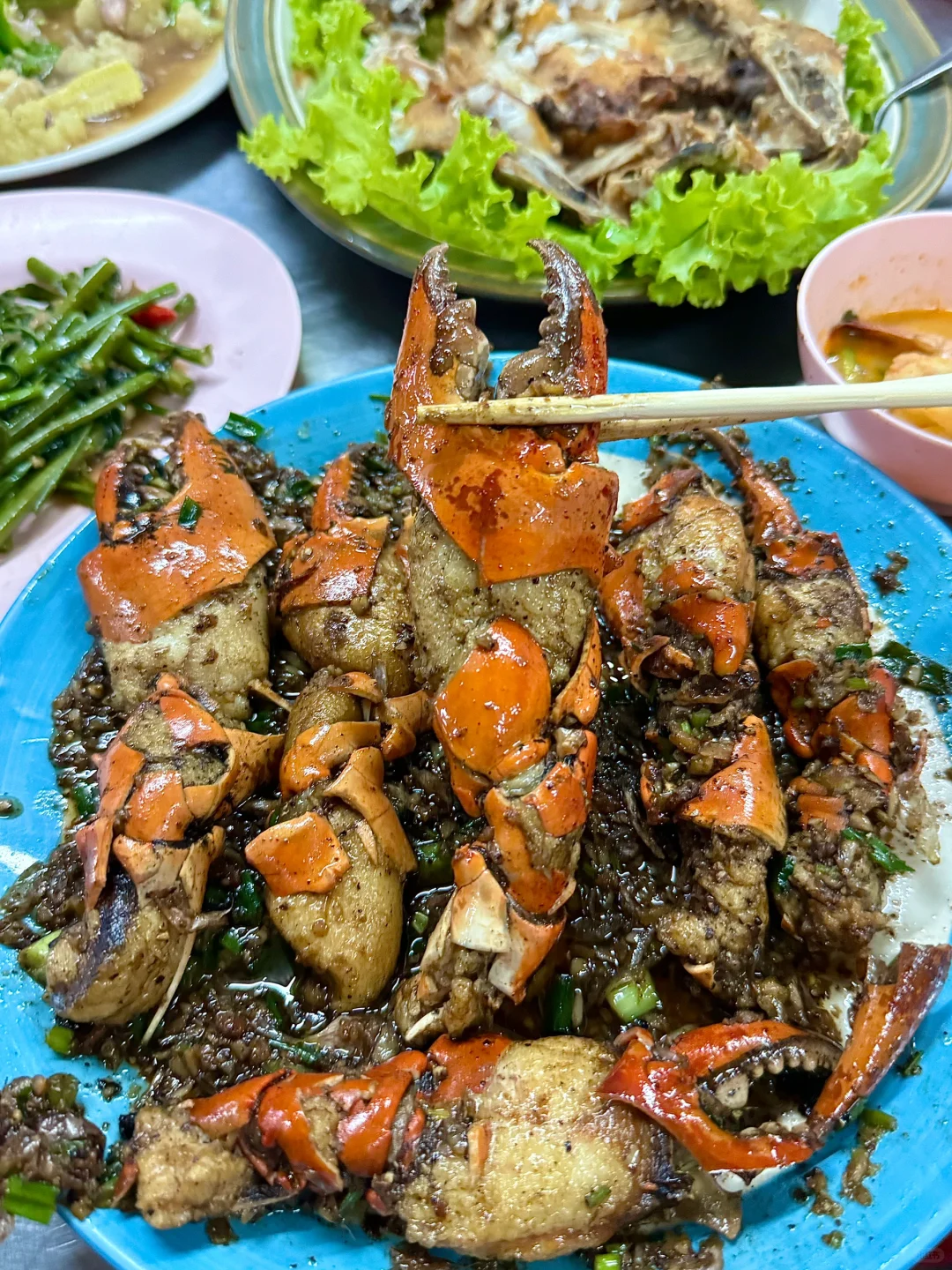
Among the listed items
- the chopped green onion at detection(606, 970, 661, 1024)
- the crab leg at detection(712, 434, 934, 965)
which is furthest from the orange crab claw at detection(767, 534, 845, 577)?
the chopped green onion at detection(606, 970, 661, 1024)

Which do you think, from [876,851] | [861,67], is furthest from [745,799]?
[861,67]

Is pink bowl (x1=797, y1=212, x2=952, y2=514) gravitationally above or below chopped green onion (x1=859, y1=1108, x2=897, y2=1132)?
above

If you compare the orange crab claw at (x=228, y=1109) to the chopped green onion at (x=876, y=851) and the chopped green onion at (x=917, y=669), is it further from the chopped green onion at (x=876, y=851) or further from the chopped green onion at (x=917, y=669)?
the chopped green onion at (x=917, y=669)

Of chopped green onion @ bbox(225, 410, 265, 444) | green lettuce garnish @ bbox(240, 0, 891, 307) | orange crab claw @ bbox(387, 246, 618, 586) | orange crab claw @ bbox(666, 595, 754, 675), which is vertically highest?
green lettuce garnish @ bbox(240, 0, 891, 307)

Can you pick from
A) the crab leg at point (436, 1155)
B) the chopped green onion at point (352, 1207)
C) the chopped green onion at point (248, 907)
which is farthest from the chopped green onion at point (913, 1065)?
the chopped green onion at point (248, 907)

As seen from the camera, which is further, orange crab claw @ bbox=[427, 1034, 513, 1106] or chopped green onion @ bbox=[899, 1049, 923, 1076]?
chopped green onion @ bbox=[899, 1049, 923, 1076]

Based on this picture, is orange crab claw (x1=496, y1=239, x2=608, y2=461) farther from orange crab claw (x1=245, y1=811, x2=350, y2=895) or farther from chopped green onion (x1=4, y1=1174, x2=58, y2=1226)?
chopped green onion (x1=4, y1=1174, x2=58, y2=1226)

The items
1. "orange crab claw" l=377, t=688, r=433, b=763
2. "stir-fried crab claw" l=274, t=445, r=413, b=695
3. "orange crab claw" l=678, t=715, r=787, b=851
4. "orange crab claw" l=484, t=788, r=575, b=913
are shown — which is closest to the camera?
"orange crab claw" l=484, t=788, r=575, b=913

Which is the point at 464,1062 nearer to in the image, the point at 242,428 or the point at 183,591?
the point at 183,591

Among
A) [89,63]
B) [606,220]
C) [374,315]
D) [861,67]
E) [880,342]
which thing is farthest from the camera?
[89,63]
